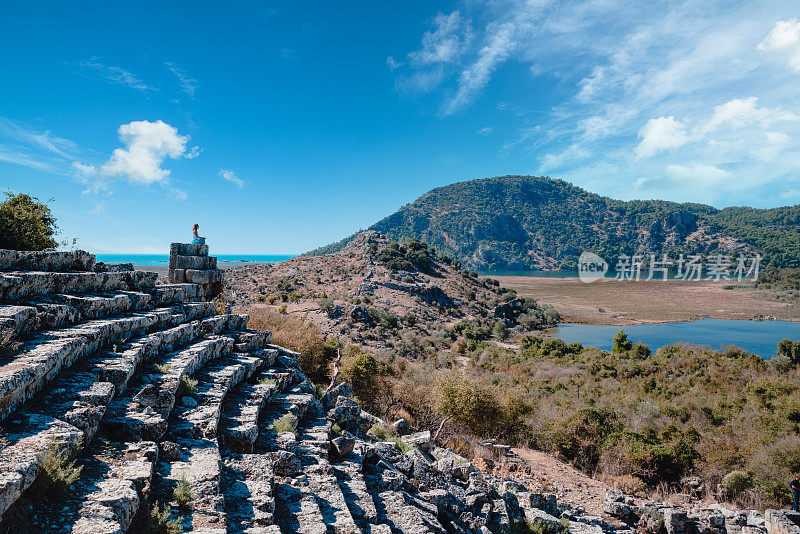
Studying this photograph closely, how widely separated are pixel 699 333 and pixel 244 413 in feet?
253

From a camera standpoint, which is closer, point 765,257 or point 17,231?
point 17,231

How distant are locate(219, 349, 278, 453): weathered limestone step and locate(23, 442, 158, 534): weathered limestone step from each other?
1862mm

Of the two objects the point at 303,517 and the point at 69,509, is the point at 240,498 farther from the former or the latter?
the point at 69,509

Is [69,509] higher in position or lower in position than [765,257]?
lower

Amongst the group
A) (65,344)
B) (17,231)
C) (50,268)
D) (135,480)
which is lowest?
(135,480)

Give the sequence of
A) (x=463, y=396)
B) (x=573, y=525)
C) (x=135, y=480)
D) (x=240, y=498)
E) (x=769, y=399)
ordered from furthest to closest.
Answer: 1. (x=769, y=399)
2. (x=463, y=396)
3. (x=573, y=525)
4. (x=240, y=498)
5. (x=135, y=480)

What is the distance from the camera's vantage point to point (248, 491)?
19.2 ft

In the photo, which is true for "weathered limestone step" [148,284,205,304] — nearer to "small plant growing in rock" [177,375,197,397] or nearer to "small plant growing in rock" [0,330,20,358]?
"small plant growing in rock" [177,375,197,397]

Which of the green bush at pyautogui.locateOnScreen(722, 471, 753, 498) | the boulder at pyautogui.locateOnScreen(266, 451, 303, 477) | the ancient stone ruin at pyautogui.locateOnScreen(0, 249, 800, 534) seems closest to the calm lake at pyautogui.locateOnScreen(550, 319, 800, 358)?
the green bush at pyautogui.locateOnScreen(722, 471, 753, 498)

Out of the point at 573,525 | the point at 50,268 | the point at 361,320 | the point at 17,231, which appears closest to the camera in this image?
the point at 50,268

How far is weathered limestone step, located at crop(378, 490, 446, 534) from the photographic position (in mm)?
7035

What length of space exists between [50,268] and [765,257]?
624 feet

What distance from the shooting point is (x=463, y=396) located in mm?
17625

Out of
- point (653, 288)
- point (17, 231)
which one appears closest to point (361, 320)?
point (17, 231)
